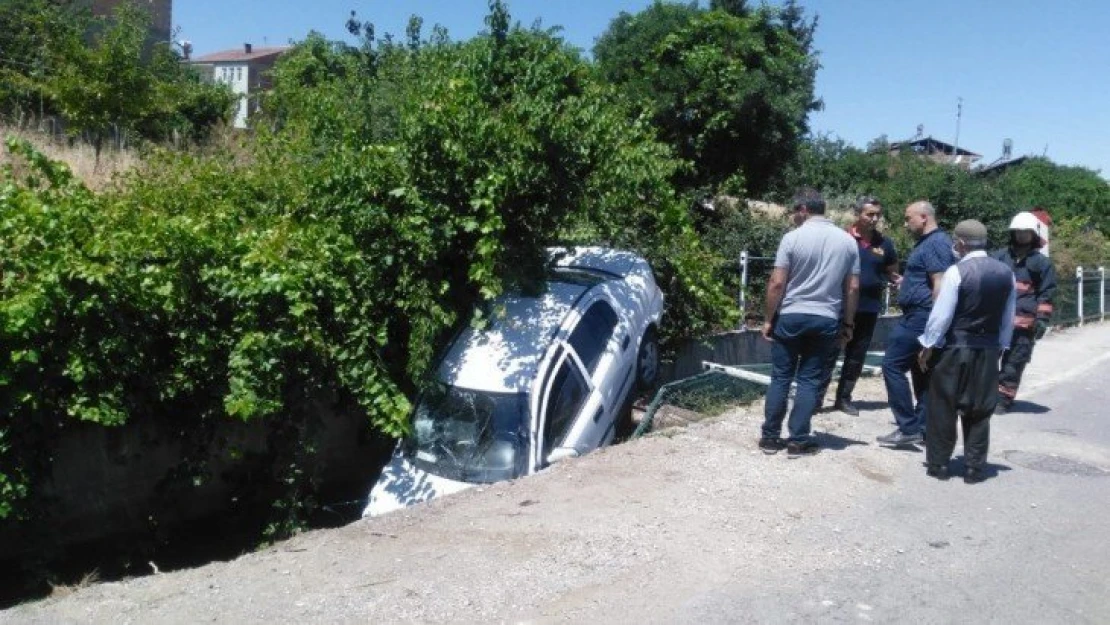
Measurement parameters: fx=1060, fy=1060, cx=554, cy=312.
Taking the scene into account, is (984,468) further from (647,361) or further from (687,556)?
(647,361)

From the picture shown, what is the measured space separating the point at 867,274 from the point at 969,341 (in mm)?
2085

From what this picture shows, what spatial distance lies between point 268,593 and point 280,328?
2.32 meters

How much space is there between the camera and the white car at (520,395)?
8430 mm

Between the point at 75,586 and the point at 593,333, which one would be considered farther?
the point at 593,333

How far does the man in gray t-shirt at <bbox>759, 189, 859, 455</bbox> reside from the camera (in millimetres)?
7680

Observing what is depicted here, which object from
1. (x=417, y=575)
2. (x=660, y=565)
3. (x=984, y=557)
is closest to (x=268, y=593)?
(x=417, y=575)

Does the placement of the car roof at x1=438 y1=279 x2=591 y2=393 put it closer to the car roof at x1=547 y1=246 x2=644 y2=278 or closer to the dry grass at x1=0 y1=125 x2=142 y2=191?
the car roof at x1=547 y1=246 x2=644 y2=278

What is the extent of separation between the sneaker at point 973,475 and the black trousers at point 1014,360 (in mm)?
2606

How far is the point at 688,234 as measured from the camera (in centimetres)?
1152

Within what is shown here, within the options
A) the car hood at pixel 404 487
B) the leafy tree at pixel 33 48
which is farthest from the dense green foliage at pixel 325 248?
the leafy tree at pixel 33 48

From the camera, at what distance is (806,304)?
7.70 metres

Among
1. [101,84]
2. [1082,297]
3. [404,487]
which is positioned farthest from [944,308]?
[1082,297]

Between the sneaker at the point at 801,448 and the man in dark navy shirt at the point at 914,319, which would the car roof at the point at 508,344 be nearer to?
the sneaker at the point at 801,448

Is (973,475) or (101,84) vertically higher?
(101,84)
